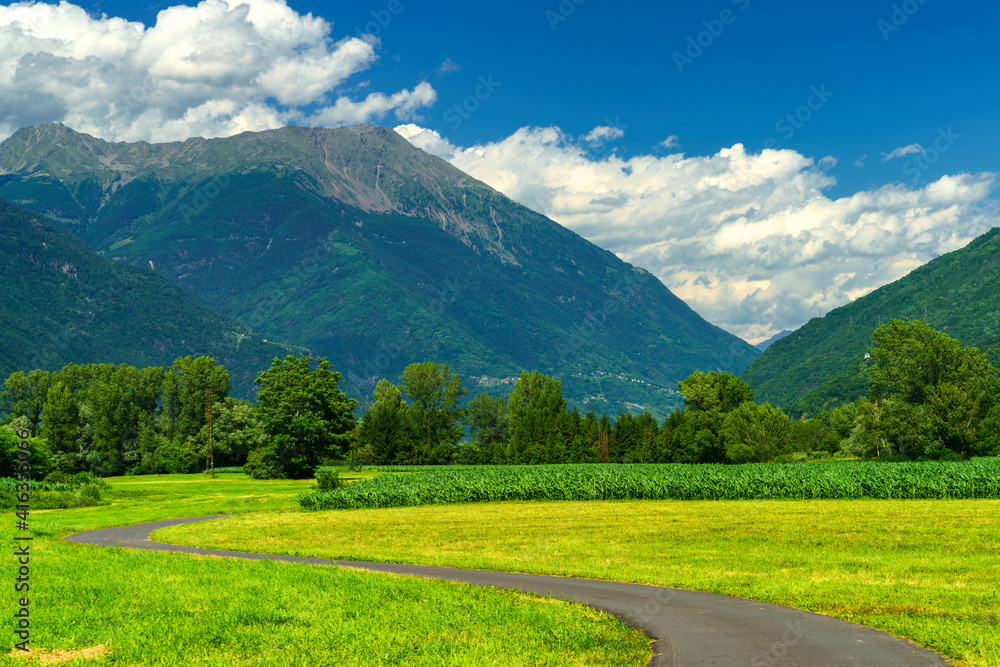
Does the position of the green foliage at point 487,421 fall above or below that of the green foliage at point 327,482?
above

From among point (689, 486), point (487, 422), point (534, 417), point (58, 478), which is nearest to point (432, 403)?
point (487, 422)

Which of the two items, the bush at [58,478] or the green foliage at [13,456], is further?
the bush at [58,478]

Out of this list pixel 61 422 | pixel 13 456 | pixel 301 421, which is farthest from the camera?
pixel 61 422

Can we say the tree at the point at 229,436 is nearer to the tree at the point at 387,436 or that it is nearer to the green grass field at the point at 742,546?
the tree at the point at 387,436

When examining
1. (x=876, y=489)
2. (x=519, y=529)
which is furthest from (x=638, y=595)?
(x=876, y=489)

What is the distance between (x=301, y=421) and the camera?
91875 millimetres

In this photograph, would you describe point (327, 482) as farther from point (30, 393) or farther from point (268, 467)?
point (30, 393)

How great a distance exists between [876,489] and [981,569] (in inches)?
1228

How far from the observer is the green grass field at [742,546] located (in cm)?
1838

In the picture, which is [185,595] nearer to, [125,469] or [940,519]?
[940,519]

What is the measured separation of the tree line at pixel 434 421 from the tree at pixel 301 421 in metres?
0.20

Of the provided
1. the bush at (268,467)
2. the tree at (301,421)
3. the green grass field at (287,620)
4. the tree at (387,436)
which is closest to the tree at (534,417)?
the tree at (387,436)

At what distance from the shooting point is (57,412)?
400ft

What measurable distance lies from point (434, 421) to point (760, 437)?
6377 centimetres
